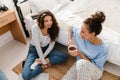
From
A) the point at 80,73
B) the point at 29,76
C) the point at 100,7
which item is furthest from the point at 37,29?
the point at 100,7

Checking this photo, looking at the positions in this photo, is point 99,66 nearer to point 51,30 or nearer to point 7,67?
point 51,30

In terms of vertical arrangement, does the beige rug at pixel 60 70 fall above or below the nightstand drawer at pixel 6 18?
below

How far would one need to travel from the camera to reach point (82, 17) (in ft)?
6.48

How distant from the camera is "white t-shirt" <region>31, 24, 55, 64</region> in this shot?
5.92 ft

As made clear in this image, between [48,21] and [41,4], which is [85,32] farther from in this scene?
[41,4]

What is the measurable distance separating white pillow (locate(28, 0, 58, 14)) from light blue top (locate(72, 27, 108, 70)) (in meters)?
0.61

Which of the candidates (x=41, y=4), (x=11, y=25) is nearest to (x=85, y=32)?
(x=41, y=4)

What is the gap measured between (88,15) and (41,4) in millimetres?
608

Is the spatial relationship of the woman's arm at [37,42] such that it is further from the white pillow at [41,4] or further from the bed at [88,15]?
the white pillow at [41,4]

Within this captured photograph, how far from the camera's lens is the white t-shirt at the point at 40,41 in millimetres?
1805

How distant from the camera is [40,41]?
1915 mm

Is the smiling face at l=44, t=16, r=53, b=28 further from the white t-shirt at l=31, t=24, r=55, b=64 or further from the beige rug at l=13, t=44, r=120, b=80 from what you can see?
the beige rug at l=13, t=44, r=120, b=80

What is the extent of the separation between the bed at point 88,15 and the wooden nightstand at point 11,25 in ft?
0.62

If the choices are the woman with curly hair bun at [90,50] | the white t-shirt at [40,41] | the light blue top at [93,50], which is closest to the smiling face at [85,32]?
the woman with curly hair bun at [90,50]
